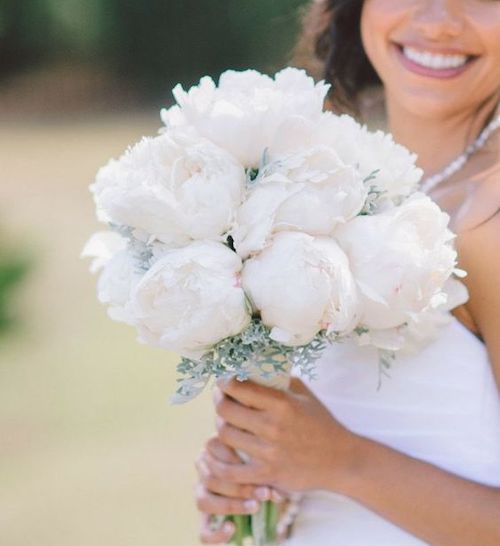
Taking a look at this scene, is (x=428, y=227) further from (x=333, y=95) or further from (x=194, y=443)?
(x=194, y=443)

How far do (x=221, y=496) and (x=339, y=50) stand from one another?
146cm

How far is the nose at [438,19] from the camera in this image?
2.79m

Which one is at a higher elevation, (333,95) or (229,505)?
(333,95)

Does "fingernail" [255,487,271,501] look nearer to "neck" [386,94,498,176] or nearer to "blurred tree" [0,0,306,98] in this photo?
"neck" [386,94,498,176]

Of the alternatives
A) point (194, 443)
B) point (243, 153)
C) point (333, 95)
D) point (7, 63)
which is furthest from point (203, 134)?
point (7, 63)

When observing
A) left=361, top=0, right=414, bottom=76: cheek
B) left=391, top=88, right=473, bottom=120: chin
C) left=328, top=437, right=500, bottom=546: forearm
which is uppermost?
left=361, top=0, right=414, bottom=76: cheek

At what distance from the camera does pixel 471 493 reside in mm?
2508

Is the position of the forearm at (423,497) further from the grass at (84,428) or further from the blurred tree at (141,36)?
the blurred tree at (141,36)

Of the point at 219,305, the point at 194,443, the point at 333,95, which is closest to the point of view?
the point at 219,305

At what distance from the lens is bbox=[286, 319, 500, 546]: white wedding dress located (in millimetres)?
2586

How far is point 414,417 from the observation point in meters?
2.63

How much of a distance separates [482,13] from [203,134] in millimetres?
900

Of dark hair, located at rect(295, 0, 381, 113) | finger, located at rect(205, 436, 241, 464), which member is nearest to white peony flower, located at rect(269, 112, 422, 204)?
finger, located at rect(205, 436, 241, 464)

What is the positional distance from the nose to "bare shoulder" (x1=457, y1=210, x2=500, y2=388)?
0.54 m
